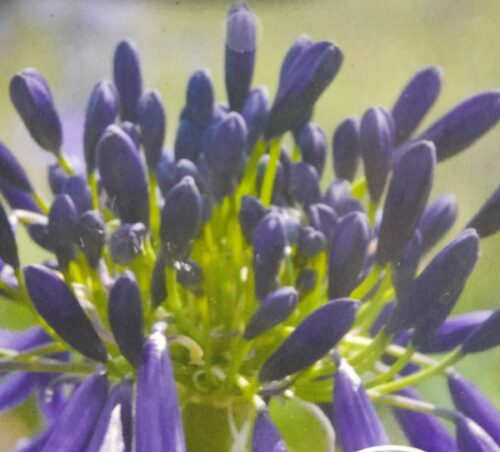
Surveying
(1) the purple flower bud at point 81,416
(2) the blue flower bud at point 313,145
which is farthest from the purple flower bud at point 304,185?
(1) the purple flower bud at point 81,416

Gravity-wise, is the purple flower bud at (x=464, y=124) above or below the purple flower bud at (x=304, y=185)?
above

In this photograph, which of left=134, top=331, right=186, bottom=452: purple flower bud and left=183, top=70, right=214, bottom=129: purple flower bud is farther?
left=183, top=70, right=214, bottom=129: purple flower bud

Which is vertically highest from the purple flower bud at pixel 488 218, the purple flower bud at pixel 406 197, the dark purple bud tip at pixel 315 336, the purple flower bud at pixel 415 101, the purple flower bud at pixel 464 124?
the purple flower bud at pixel 415 101

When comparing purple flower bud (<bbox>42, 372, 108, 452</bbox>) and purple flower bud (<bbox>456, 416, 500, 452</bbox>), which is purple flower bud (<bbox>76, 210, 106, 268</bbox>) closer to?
purple flower bud (<bbox>42, 372, 108, 452</bbox>)

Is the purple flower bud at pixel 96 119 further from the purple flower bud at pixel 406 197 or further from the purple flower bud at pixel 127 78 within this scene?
the purple flower bud at pixel 406 197

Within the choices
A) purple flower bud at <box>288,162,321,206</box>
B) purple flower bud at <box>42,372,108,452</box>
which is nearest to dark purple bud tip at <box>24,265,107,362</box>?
purple flower bud at <box>42,372,108,452</box>

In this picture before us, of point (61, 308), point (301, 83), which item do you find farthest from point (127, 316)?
point (301, 83)

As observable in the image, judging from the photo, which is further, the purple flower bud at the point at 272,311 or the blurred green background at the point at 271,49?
the blurred green background at the point at 271,49
